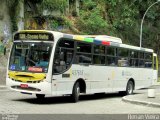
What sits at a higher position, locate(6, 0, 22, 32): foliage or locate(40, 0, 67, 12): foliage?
locate(40, 0, 67, 12): foliage

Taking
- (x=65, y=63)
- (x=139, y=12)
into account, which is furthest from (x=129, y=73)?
(x=139, y=12)

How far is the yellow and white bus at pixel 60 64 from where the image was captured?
17.5 metres

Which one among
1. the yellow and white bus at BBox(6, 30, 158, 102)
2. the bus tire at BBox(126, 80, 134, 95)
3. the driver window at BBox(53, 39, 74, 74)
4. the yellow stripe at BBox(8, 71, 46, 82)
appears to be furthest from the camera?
the bus tire at BBox(126, 80, 134, 95)

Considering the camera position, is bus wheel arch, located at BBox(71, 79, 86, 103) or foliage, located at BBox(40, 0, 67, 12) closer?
bus wheel arch, located at BBox(71, 79, 86, 103)

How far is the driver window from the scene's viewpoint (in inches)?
702

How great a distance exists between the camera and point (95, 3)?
5500 cm

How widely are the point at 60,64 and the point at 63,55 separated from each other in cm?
47

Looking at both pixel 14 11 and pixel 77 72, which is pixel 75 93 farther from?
pixel 14 11

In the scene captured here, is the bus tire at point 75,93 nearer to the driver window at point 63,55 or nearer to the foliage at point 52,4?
the driver window at point 63,55

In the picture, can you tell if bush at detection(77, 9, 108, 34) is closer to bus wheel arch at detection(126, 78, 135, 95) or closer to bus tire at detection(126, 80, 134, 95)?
bus wheel arch at detection(126, 78, 135, 95)

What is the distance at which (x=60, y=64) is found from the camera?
18.1 metres

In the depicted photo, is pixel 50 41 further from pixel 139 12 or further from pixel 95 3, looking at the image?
pixel 139 12

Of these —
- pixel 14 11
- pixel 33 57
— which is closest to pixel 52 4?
pixel 14 11

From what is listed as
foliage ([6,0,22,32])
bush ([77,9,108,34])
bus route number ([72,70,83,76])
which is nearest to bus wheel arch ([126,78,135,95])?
bus route number ([72,70,83,76])
